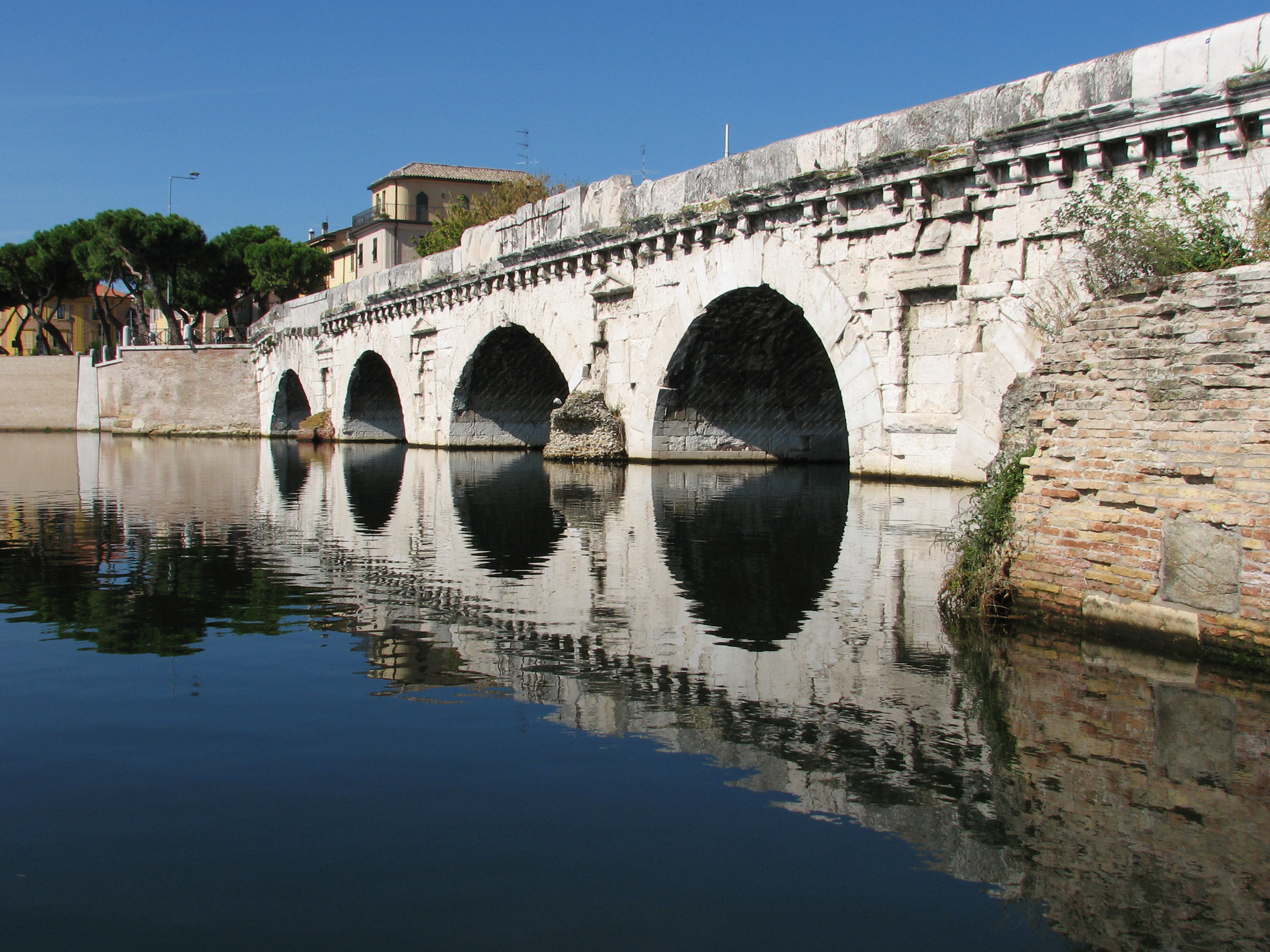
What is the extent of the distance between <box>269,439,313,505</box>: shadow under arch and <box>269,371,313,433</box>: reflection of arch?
575cm

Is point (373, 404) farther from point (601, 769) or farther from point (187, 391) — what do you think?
point (601, 769)

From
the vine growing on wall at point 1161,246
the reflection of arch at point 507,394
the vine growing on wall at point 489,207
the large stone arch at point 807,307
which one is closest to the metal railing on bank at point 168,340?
the vine growing on wall at point 489,207

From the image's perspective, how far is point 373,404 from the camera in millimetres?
30297

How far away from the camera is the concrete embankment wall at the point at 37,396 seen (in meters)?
44.9

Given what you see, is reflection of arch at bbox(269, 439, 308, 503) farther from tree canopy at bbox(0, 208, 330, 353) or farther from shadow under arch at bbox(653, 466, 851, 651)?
tree canopy at bbox(0, 208, 330, 353)

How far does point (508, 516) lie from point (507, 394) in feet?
44.0

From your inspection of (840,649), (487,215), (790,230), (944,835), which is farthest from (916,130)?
(487,215)

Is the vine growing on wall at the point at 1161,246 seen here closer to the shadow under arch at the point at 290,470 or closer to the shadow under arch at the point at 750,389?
the shadow under arch at the point at 750,389

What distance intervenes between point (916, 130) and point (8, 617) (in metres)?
8.42

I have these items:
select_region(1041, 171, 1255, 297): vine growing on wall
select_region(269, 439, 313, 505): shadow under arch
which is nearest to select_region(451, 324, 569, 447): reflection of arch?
select_region(269, 439, 313, 505): shadow under arch

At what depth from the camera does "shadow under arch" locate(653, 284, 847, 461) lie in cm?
1491

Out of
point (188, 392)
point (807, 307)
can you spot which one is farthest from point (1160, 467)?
point (188, 392)

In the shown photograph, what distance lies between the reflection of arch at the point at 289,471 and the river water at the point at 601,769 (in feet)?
20.8

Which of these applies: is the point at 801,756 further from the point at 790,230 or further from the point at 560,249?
the point at 560,249
